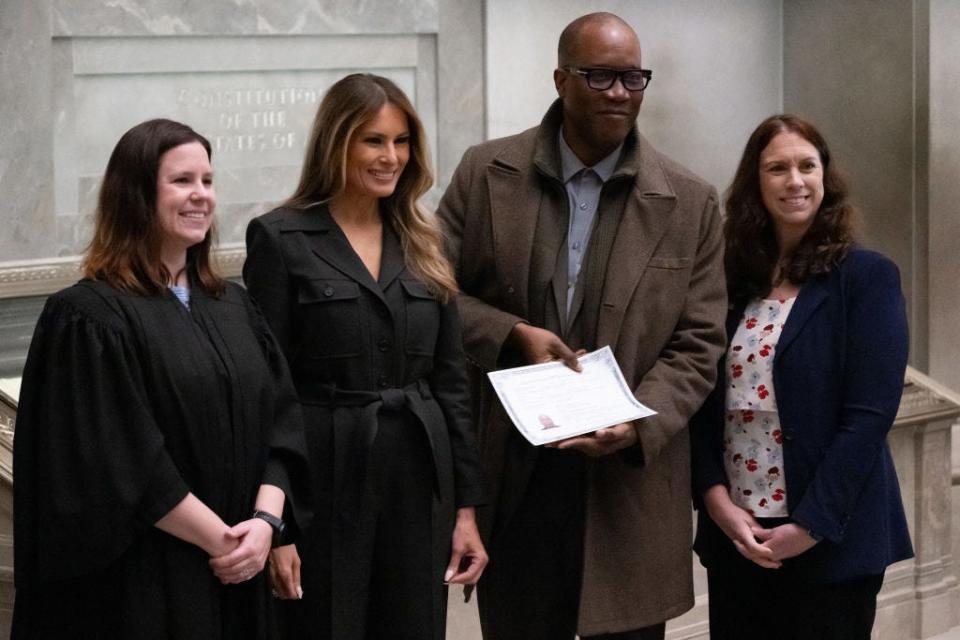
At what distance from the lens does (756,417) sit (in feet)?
12.1

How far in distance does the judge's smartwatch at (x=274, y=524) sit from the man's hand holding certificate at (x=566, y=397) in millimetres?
589

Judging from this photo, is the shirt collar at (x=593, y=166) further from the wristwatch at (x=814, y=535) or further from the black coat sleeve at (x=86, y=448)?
the black coat sleeve at (x=86, y=448)

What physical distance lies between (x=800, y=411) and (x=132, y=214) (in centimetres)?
161

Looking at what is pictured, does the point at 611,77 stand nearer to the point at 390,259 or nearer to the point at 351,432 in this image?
the point at 390,259

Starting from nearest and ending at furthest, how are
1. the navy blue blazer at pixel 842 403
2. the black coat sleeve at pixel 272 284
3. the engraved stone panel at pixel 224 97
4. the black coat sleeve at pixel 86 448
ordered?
the black coat sleeve at pixel 86 448, the black coat sleeve at pixel 272 284, the navy blue blazer at pixel 842 403, the engraved stone panel at pixel 224 97

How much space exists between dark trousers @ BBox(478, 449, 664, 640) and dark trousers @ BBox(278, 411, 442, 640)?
416mm

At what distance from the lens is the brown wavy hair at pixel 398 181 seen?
3.26 meters

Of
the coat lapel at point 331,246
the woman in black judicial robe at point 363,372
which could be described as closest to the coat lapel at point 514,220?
the woman in black judicial robe at point 363,372

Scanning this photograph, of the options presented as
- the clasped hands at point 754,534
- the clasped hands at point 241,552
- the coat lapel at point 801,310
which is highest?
the coat lapel at point 801,310

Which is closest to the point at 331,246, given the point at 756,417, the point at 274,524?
the point at 274,524

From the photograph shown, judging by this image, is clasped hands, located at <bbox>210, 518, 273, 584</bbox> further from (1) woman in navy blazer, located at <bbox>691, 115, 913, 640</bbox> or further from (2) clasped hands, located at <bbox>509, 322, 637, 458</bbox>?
(1) woman in navy blazer, located at <bbox>691, 115, 913, 640</bbox>

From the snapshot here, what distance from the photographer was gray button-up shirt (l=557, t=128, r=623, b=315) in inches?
144

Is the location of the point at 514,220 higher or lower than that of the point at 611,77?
lower

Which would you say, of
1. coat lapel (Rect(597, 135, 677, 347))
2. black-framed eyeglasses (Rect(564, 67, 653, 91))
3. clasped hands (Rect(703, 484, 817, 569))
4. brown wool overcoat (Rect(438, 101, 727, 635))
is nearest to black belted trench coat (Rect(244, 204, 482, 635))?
brown wool overcoat (Rect(438, 101, 727, 635))
